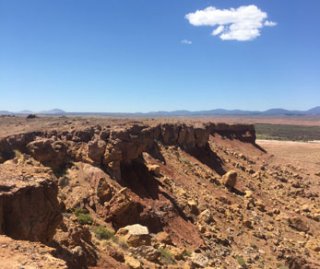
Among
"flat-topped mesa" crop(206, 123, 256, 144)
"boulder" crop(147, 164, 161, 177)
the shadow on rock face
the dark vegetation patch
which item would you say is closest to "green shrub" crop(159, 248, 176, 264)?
"boulder" crop(147, 164, 161, 177)

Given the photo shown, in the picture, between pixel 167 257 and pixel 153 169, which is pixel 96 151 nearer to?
pixel 153 169

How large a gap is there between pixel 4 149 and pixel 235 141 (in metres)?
35.1

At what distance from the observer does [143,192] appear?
24656mm

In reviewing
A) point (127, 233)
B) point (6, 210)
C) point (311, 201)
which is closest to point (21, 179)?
point (6, 210)

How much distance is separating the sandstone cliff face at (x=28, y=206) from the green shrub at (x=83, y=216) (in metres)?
6.50

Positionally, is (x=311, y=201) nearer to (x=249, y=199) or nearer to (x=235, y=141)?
(x=249, y=199)

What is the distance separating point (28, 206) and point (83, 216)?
7.76 metres

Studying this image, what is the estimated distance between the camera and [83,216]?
60.1ft

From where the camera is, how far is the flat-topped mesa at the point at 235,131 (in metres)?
52.9

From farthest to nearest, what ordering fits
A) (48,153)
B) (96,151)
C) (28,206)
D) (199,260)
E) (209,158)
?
(209,158)
(96,151)
(48,153)
(199,260)
(28,206)

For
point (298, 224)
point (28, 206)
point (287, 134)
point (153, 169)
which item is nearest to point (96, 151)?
point (153, 169)

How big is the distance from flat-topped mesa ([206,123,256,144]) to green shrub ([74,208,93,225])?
3294 cm

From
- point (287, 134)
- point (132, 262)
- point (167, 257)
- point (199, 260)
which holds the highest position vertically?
point (132, 262)

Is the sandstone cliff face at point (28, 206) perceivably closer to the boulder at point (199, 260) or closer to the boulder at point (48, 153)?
the boulder at point (199, 260)
